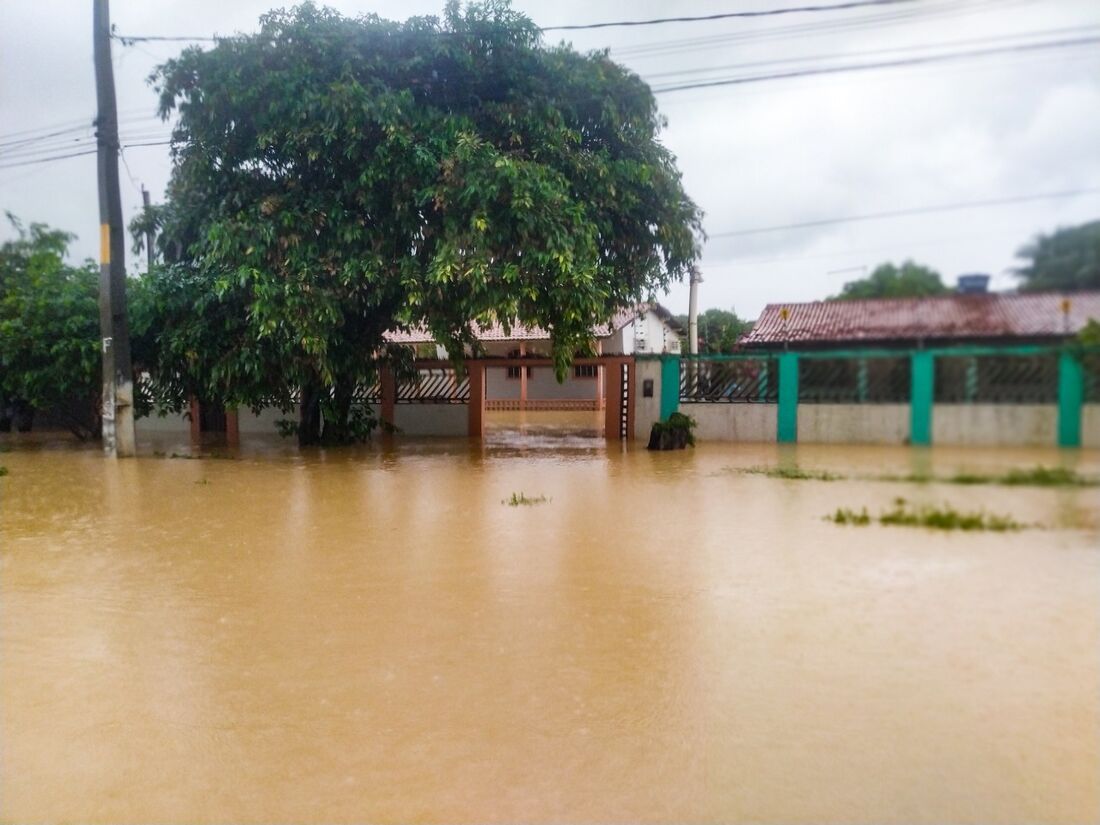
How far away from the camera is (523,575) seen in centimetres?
278

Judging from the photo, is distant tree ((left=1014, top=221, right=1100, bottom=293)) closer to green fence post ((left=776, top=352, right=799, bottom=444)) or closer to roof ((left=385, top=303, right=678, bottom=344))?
green fence post ((left=776, top=352, right=799, bottom=444))

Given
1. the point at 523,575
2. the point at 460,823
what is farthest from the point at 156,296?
the point at 460,823

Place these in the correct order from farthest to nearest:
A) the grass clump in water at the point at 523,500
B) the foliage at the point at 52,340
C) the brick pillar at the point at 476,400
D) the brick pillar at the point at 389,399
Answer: the brick pillar at the point at 389,399 < the brick pillar at the point at 476,400 < the foliage at the point at 52,340 < the grass clump in water at the point at 523,500

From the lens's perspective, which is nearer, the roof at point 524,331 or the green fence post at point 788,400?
the green fence post at point 788,400

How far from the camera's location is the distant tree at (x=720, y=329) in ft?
3.11

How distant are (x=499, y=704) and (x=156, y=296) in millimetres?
6157

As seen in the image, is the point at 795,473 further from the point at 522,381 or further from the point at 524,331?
the point at 522,381

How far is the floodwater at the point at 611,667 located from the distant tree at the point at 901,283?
152 mm

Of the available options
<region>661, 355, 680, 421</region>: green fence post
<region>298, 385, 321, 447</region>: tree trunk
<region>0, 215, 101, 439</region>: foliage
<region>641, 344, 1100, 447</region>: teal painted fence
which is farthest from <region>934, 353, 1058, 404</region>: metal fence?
<region>0, 215, 101, 439</region>: foliage

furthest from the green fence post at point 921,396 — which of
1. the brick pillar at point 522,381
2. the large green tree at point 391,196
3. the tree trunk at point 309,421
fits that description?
the tree trunk at point 309,421

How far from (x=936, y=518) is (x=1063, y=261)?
0.26m

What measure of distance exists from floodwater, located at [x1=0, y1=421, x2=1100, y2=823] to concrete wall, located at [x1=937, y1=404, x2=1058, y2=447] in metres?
0.02

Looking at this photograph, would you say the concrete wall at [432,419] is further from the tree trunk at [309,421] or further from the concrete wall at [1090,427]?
the concrete wall at [1090,427]

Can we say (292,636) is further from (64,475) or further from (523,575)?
(64,475)
